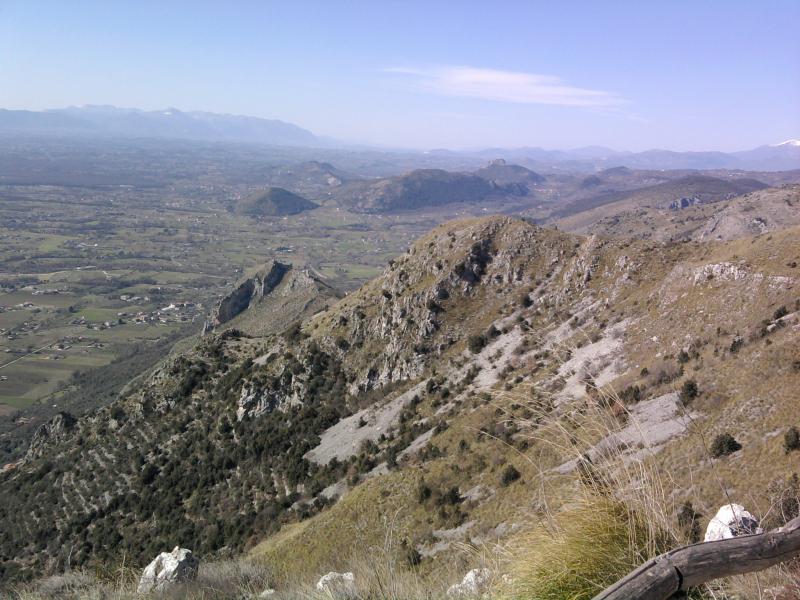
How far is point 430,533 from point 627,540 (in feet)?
60.6

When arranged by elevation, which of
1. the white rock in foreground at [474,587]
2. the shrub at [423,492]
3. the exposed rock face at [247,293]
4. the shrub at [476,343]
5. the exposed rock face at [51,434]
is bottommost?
the exposed rock face at [51,434]

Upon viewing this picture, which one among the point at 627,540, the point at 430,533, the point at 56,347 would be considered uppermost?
the point at 627,540

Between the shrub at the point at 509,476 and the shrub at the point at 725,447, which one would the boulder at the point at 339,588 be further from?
the shrub at the point at 509,476

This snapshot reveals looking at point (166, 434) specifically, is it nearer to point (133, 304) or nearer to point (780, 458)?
point (780, 458)

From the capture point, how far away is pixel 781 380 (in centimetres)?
1811

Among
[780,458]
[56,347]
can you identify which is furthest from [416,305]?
[56,347]

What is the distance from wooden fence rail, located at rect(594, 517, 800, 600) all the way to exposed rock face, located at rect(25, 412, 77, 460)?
6513 cm

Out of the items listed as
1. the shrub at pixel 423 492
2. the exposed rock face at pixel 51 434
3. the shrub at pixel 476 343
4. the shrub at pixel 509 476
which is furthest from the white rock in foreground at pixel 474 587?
the exposed rock face at pixel 51 434

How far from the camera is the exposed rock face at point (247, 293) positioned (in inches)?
3807

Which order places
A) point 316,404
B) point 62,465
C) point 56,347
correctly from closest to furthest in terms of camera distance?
1. point 316,404
2. point 62,465
3. point 56,347

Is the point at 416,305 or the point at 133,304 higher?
the point at 416,305

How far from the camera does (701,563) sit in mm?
3059

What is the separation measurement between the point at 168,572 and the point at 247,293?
98.8m

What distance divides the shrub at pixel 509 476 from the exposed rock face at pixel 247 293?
276ft
